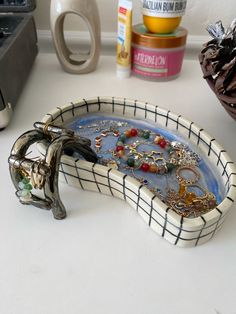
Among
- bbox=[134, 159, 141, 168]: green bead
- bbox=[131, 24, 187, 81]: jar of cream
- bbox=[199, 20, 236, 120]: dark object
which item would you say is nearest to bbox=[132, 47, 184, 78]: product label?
bbox=[131, 24, 187, 81]: jar of cream

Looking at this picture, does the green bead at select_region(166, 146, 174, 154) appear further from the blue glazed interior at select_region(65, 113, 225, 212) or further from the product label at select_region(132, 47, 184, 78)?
the product label at select_region(132, 47, 184, 78)

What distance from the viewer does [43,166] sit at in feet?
0.86

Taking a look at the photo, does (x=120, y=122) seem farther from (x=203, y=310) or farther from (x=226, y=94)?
(x=203, y=310)

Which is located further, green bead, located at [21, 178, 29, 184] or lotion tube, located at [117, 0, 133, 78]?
lotion tube, located at [117, 0, 133, 78]

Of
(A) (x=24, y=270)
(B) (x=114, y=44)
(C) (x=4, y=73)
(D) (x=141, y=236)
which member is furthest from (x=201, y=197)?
(B) (x=114, y=44)

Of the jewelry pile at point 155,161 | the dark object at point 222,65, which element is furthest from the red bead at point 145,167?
the dark object at point 222,65

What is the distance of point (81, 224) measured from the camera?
29 centimetres

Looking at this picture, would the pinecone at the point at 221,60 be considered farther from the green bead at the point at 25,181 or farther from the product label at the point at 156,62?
the green bead at the point at 25,181

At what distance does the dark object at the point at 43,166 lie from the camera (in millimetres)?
266

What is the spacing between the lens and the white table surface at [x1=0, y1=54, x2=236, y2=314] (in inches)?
9.3

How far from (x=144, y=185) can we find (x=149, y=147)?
0.08 m

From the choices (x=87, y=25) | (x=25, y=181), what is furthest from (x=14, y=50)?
(x=25, y=181)

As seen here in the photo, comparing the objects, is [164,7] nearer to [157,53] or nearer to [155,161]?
[157,53]

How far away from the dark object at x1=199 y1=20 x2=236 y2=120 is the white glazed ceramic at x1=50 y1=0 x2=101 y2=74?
194 mm
